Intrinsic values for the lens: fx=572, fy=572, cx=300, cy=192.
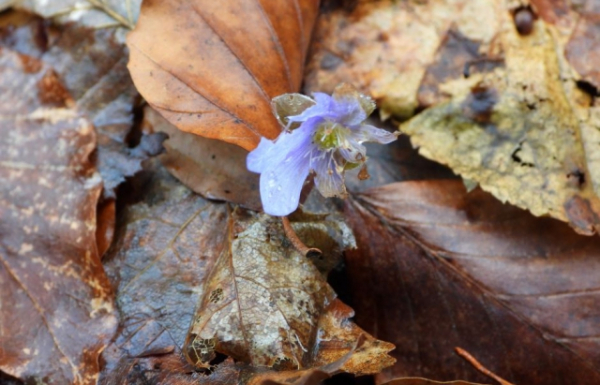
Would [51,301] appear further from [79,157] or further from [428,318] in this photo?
[428,318]

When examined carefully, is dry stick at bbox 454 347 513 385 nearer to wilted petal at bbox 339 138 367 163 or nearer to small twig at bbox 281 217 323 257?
small twig at bbox 281 217 323 257

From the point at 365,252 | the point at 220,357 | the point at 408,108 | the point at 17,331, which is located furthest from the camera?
the point at 408,108

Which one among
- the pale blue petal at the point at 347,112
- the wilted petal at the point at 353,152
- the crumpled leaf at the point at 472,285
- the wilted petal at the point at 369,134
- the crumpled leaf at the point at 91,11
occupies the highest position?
the crumpled leaf at the point at 91,11

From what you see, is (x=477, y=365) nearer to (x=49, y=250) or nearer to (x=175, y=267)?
(x=175, y=267)

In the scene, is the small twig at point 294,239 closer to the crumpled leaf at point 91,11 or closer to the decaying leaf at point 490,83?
the decaying leaf at point 490,83

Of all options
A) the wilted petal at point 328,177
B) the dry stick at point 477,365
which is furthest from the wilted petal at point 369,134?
the dry stick at point 477,365

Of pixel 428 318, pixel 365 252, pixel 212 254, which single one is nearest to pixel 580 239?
pixel 428 318
